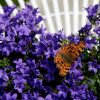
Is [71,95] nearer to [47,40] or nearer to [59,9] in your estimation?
[47,40]

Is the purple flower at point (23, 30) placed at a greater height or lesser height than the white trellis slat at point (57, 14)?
lesser

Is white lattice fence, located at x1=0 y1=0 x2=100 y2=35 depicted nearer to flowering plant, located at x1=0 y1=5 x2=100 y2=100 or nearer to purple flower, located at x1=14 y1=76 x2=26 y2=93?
flowering plant, located at x1=0 y1=5 x2=100 y2=100

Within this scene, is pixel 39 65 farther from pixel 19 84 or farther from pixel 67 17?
pixel 67 17

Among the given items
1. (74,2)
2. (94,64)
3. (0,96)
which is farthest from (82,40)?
(74,2)

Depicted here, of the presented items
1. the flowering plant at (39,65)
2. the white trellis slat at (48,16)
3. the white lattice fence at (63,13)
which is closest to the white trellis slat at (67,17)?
the white lattice fence at (63,13)

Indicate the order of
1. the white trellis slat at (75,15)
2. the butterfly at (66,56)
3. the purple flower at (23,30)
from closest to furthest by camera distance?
the butterfly at (66,56)
the purple flower at (23,30)
the white trellis slat at (75,15)

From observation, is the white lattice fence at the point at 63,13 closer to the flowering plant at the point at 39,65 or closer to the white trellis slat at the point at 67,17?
the white trellis slat at the point at 67,17
